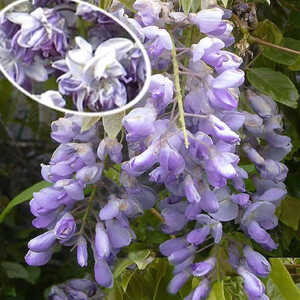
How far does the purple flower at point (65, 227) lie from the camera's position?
495mm

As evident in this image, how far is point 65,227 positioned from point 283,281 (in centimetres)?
19

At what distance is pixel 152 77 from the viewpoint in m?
0.43

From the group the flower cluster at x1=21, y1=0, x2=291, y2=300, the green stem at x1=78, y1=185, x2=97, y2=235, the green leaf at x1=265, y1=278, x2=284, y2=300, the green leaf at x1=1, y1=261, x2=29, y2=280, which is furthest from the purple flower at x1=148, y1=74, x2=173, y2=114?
the green leaf at x1=1, y1=261, x2=29, y2=280

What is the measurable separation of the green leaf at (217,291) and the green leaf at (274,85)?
16cm

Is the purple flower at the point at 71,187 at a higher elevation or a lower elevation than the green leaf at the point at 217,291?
higher

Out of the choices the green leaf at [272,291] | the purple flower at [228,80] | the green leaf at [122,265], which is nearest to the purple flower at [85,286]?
the green leaf at [122,265]

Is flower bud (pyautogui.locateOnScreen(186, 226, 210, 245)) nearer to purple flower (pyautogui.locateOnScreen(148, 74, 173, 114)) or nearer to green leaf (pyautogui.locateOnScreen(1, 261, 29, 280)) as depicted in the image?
purple flower (pyautogui.locateOnScreen(148, 74, 173, 114))

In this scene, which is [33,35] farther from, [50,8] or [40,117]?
[40,117]

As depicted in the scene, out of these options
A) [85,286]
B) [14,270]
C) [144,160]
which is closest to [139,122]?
[144,160]

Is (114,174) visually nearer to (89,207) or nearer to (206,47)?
(89,207)

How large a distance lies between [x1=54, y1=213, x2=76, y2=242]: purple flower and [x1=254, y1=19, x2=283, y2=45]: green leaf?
23 centimetres

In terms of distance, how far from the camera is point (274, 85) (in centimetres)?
57

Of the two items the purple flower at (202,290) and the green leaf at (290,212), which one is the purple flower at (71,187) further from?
the green leaf at (290,212)

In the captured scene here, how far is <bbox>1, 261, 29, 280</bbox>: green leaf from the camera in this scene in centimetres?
79
